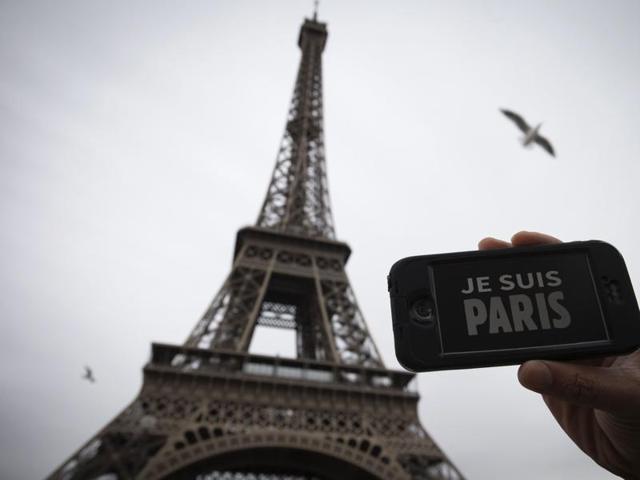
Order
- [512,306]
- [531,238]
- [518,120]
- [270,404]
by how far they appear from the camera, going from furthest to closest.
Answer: [270,404] < [518,120] < [531,238] < [512,306]

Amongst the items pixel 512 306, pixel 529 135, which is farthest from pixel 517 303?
pixel 529 135

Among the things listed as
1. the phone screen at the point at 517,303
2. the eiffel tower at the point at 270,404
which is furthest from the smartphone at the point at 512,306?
the eiffel tower at the point at 270,404

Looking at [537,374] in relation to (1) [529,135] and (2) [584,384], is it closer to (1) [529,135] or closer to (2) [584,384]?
(2) [584,384]

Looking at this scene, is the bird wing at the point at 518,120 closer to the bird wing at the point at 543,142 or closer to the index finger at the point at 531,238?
the bird wing at the point at 543,142

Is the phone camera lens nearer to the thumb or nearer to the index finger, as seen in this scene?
the thumb

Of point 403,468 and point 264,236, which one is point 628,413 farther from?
point 264,236

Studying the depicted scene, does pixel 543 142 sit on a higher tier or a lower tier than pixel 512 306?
higher

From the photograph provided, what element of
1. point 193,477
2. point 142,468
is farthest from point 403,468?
point 142,468
